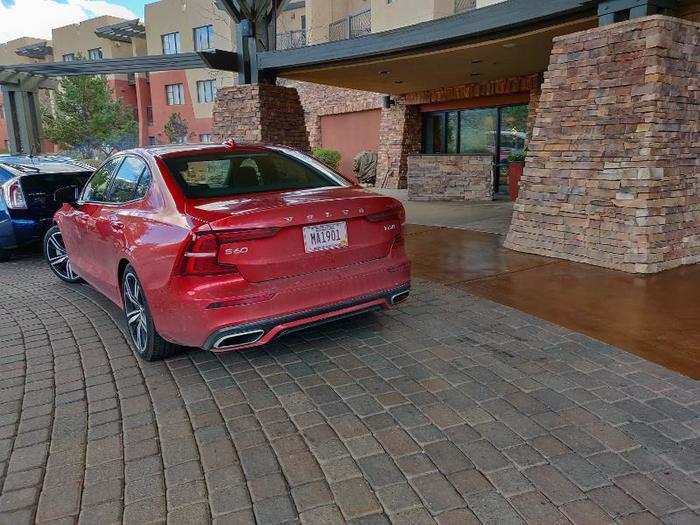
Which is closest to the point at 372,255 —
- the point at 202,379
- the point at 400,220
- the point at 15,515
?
the point at 400,220

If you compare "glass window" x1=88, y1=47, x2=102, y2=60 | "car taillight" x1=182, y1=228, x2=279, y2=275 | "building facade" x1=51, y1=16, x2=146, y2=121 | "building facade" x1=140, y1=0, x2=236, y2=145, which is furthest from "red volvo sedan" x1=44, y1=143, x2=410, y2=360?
"glass window" x1=88, y1=47, x2=102, y2=60

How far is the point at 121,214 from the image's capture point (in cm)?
408

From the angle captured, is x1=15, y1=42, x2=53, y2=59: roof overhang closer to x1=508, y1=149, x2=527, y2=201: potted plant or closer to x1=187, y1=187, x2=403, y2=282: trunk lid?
x1=508, y1=149, x2=527, y2=201: potted plant

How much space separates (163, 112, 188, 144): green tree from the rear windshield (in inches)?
1314

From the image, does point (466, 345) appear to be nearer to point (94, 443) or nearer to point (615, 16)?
point (94, 443)

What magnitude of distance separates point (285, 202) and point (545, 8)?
17.2ft

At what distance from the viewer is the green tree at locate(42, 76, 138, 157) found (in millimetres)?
32562

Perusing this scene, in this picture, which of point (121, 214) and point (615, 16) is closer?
point (121, 214)

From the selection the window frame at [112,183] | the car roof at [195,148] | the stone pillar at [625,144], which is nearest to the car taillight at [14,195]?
the window frame at [112,183]

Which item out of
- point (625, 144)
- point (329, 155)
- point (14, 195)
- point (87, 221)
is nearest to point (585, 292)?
point (625, 144)

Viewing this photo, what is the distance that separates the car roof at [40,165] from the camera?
7738 mm

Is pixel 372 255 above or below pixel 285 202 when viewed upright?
below

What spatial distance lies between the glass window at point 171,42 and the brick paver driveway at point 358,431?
35.8 metres

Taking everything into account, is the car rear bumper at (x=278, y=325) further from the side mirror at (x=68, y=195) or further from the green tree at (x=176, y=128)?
the green tree at (x=176, y=128)
